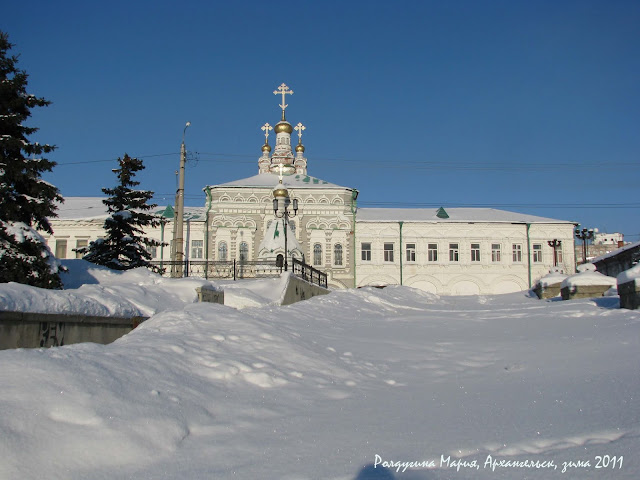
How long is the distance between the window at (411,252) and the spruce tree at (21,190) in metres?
33.4

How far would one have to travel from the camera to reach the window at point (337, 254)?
42.6m

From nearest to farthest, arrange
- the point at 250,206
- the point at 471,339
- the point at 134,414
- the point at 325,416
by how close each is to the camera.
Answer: the point at 134,414
the point at 325,416
the point at 471,339
the point at 250,206

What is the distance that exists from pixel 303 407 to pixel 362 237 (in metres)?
38.5

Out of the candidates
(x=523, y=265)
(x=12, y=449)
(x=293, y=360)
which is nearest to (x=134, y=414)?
(x=12, y=449)

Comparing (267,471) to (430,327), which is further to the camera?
(430,327)

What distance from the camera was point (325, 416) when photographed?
5.22m

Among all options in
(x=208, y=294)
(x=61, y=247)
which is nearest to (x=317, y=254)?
(x=61, y=247)

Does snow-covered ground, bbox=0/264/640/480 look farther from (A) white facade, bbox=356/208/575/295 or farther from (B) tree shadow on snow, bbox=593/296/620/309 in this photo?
(A) white facade, bbox=356/208/575/295

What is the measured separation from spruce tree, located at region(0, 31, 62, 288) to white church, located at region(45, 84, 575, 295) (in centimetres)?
2855

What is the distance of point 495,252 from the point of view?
147 feet

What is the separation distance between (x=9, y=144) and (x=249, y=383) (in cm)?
894

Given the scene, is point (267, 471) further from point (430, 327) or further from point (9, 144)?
point (9, 144)

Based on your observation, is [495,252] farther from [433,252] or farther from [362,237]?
[362,237]

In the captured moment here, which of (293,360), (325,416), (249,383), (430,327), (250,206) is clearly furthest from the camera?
(250,206)
